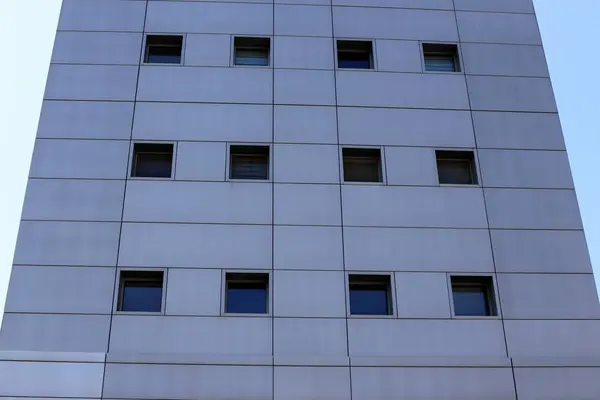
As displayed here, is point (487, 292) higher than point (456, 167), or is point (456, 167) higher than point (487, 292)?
point (456, 167)

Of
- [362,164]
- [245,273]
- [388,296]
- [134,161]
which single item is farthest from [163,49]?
[388,296]

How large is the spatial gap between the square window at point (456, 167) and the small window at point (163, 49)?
7155mm

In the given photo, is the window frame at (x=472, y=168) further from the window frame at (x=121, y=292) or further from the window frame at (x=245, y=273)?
the window frame at (x=121, y=292)

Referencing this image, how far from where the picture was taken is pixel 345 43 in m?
18.1

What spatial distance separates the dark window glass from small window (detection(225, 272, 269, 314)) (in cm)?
411

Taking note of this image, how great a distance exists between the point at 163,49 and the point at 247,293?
7.23 meters

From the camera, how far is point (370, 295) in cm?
1496

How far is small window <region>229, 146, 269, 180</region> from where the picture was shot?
639 inches

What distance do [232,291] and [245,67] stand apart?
19.2ft

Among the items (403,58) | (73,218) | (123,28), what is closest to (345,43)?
(403,58)

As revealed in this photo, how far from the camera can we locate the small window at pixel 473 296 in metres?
14.8

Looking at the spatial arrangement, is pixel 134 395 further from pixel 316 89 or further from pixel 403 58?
pixel 403 58

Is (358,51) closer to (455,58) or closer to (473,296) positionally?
(455,58)

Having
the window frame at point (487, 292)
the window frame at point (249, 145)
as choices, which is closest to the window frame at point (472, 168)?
the window frame at point (487, 292)
